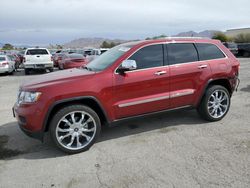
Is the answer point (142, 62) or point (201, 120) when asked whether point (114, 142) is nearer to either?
point (142, 62)

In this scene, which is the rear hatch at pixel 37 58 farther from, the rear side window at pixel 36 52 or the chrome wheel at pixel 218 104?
the chrome wheel at pixel 218 104

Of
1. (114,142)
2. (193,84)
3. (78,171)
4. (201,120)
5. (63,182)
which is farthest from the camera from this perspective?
(201,120)

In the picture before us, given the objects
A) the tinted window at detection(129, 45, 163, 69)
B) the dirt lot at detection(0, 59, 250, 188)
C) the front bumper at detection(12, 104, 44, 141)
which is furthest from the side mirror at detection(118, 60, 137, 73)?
the front bumper at detection(12, 104, 44, 141)

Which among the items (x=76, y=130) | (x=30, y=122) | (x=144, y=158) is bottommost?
(x=144, y=158)

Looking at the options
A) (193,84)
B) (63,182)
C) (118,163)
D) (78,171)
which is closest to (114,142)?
(118,163)

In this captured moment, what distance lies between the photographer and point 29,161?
3812 millimetres

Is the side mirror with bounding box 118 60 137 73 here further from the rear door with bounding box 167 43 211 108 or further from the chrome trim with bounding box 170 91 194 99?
the chrome trim with bounding box 170 91 194 99

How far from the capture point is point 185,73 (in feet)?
15.5

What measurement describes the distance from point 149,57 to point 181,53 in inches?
29.3

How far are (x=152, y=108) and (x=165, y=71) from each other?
0.73m

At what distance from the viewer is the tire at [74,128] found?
3875mm

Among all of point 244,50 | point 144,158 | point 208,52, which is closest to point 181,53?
point 208,52

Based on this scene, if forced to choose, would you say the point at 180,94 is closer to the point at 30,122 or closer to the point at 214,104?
the point at 214,104

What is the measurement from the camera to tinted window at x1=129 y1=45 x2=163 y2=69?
4430mm
